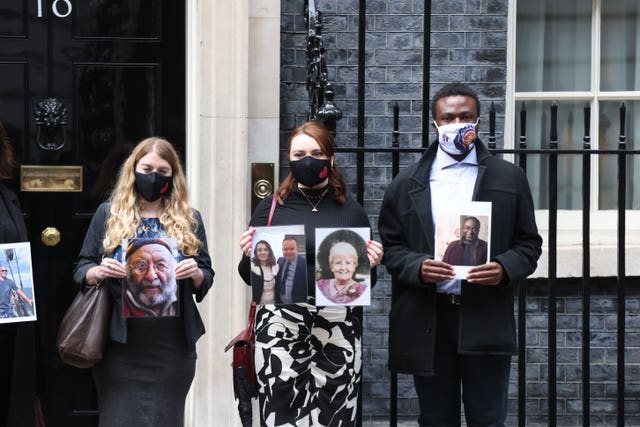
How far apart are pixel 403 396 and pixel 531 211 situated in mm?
2074

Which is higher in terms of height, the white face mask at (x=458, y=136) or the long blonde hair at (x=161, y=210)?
the white face mask at (x=458, y=136)

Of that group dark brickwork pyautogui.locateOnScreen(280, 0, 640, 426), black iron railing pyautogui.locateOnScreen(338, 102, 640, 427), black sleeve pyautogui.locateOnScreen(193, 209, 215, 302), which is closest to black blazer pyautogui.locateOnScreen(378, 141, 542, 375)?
black iron railing pyautogui.locateOnScreen(338, 102, 640, 427)

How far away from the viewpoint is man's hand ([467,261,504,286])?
4801 mm

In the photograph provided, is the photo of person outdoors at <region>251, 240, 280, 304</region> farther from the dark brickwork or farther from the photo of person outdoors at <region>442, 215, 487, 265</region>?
the dark brickwork

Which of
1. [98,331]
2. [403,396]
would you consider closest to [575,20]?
[403,396]

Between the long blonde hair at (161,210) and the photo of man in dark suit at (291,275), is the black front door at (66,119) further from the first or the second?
the photo of man in dark suit at (291,275)

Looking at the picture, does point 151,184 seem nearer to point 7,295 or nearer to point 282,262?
point 282,262

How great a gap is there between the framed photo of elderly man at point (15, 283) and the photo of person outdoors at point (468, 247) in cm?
172

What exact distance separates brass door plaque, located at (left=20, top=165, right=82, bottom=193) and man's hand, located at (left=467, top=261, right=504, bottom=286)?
2623mm

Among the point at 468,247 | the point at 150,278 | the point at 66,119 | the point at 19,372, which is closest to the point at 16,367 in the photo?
the point at 19,372

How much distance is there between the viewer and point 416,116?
6.84 m

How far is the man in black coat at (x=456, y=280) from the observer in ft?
16.0

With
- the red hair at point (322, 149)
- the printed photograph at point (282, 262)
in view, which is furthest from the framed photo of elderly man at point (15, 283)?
the red hair at point (322, 149)

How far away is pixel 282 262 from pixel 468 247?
73cm
